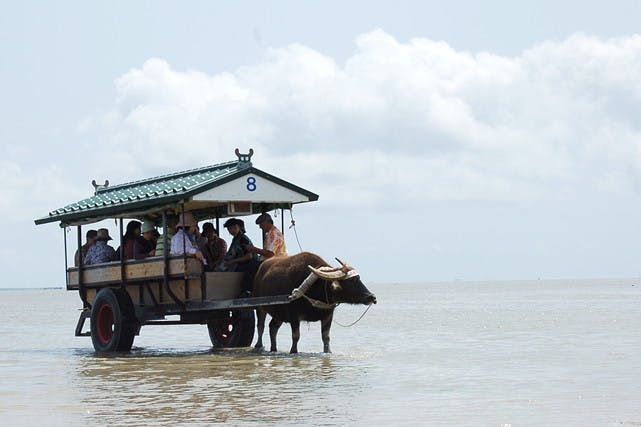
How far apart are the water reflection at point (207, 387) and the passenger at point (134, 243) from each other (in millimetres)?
1506

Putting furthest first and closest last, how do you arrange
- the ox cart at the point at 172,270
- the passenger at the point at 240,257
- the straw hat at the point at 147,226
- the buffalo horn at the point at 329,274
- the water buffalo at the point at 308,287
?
the straw hat at the point at 147,226 < the passenger at the point at 240,257 < the ox cart at the point at 172,270 < the water buffalo at the point at 308,287 < the buffalo horn at the point at 329,274

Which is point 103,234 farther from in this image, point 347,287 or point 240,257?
point 347,287

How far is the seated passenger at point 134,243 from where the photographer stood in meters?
17.8

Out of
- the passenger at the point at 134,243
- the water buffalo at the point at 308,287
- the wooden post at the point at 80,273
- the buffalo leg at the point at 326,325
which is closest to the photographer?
the water buffalo at the point at 308,287

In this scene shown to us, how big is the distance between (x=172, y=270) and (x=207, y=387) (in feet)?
14.0

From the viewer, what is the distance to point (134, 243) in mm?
17797

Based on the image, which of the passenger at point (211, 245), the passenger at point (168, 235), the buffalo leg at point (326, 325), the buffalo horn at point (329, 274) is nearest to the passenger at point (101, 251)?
the passenger at point (168, 235)

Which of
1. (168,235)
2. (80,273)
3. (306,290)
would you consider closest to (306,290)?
(306,290)

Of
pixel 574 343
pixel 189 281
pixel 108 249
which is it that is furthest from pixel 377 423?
pixel 574 343

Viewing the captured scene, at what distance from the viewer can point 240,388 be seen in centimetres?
1241

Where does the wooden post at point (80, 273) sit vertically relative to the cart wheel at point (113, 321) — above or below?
above

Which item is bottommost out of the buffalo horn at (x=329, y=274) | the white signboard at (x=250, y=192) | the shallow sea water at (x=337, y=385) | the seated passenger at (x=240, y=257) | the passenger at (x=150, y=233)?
the shallow sea water at (x=337, y=385)

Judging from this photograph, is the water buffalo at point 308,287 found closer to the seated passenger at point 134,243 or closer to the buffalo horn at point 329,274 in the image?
the buffalo horn at point 329,274

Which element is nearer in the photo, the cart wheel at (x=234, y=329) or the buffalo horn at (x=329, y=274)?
the buffalo horn at (x=329, y=274)
